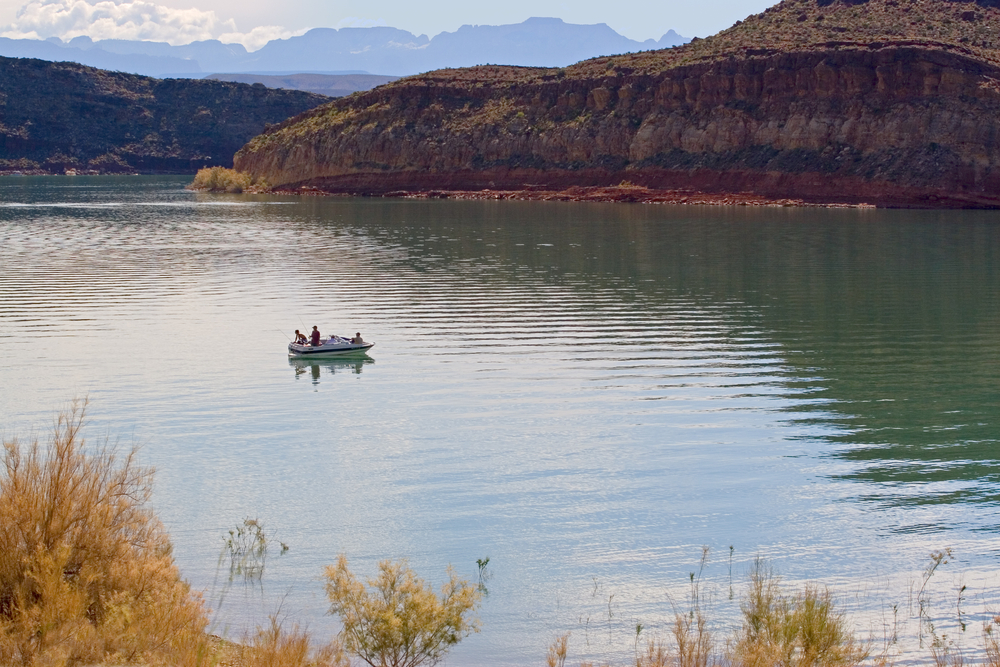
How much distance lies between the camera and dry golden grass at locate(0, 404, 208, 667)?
9.22 meters

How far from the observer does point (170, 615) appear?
998 centimetres

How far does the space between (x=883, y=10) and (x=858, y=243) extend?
2329 inches

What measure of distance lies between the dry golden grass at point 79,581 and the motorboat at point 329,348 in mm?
16428

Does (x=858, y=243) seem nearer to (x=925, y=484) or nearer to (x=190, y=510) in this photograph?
(x=925, y=484)

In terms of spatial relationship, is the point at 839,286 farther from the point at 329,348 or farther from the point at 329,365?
the point at 329,348

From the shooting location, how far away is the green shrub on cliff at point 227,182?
121 meters

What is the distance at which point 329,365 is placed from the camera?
2773cm

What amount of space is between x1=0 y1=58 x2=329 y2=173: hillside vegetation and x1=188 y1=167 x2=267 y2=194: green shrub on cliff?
57.0m

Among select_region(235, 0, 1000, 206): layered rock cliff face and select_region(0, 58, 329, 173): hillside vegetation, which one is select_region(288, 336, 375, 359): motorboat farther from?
select_region(0, 58, 329, 173): hillside vegetation

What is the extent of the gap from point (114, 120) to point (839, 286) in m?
162

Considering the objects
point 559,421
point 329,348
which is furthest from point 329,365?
point 559,421

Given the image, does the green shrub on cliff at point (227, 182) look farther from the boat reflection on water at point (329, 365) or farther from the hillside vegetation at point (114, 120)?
the boat reflection on water at point (329, 365)

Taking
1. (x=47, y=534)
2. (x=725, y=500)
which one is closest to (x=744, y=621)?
(x=725, y=500)

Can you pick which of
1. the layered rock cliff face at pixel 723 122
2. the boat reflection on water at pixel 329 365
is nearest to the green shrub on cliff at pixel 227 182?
the layered rock cliff face at pixel 723 122
